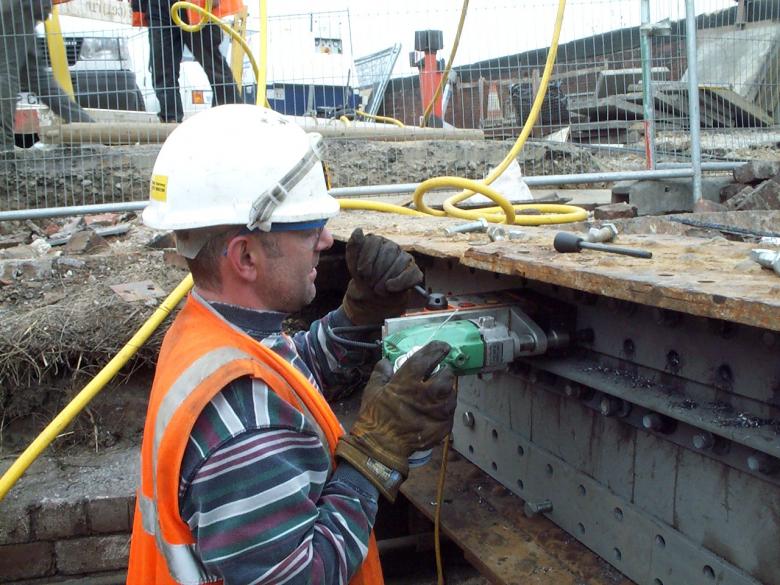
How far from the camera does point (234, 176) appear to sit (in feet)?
5.26

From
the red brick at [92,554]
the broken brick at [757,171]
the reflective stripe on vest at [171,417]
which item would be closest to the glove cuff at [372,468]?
the reflective stripe on vest at [171,417]

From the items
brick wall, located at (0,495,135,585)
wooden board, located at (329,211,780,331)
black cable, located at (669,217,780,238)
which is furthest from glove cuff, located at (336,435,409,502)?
brick wall, located at (0,495,135,585)

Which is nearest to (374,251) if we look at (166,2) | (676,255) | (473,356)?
(473,356)

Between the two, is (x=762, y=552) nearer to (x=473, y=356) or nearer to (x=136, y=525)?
(x=473, y=356)

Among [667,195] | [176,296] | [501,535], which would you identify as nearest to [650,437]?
[501,535]

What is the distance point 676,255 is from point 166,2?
5.24 m

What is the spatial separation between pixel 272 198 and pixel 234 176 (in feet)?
0.29

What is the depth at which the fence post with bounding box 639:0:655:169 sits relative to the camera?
216 inches

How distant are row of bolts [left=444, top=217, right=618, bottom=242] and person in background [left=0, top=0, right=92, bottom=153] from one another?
422 centimetres

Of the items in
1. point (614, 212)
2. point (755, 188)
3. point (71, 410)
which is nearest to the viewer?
point (71, 410)

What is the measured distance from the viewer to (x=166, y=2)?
6027 mm

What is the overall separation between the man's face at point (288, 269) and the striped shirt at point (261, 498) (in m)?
0.26

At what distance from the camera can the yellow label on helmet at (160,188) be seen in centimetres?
166

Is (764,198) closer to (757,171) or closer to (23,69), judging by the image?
(757,171)
